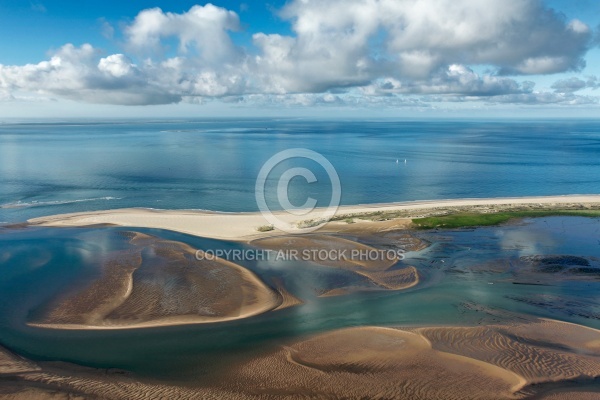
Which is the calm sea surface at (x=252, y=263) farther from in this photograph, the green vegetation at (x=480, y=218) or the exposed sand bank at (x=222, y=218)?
the exposed sand bank at (x=222, y=218)

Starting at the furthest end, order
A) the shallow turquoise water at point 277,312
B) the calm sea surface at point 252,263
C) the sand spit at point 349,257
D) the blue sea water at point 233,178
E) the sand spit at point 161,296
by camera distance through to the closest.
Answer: the blue sea water at point 233,178
the sand spit at point 349,257
the sand spit at point 161,296
the calm sea surface at point 252,263
the shallow turquoise water at point 277,312

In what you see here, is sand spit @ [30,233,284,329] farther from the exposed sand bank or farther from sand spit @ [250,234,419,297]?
the exposed sand bank

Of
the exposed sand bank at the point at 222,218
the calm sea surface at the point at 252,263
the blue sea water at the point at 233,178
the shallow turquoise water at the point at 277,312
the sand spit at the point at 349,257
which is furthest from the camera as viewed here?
the blue sea water at the point at 233,178

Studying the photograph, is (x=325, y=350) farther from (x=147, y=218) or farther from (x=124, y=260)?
(x=147, y=218)

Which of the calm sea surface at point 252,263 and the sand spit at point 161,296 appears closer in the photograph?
the calm sea surface at point 252,263

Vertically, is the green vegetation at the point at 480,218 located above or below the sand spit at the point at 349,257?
above

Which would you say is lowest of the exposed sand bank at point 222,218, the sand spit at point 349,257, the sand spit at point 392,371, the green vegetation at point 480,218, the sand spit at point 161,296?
the sand spit at point 392,371

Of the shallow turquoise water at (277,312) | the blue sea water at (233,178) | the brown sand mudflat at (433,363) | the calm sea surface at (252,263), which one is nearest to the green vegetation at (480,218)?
the calm sea surface at (252,263)
